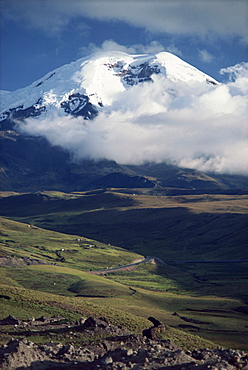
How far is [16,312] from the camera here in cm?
7338

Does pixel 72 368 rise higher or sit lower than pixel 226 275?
higher

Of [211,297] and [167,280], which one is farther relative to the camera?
[167,280]

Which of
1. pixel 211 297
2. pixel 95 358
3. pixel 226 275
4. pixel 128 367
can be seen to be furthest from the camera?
pixel 226 275

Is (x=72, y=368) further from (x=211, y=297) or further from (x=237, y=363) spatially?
(x=211, y=297)

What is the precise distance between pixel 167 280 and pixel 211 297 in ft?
119

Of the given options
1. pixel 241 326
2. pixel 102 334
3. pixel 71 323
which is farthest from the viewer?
pixel 241 326

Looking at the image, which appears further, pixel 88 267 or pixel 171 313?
pixel 88 267

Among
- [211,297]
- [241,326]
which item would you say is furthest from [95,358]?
[211,297]

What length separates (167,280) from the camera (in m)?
177

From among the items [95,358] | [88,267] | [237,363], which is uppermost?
[237,363]

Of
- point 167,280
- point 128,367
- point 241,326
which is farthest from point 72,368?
point 167,280

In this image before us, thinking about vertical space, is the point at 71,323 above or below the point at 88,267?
above

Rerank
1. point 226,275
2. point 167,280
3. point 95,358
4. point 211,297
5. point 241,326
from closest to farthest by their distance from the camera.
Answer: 1. point 95,358
2. point 241,326
3. point 211,297
4. point 167,280
5. point 226,275

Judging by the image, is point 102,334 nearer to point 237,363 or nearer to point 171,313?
point 237,363
